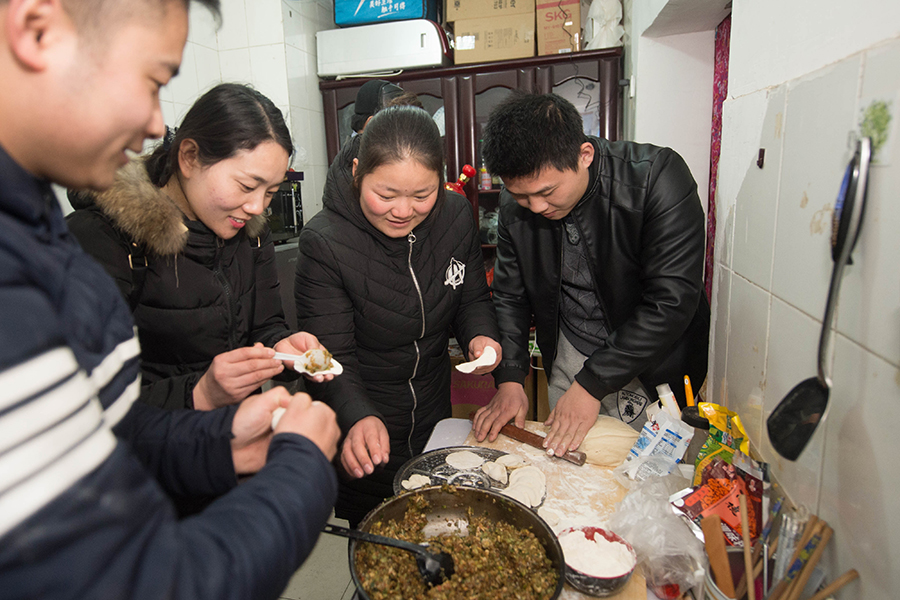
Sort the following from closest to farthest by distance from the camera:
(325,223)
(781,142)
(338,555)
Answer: (781,142), (325,223), (338,555)

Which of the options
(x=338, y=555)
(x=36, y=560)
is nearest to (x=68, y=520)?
(x=36, y=560)

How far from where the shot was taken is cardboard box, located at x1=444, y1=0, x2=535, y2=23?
3.40 meters

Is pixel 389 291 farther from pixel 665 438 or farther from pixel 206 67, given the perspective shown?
pixel 206 67

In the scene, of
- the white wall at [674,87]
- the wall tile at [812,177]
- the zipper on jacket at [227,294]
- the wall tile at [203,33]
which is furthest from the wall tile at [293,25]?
the wall tile at [812,177]

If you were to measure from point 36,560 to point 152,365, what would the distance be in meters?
1.06

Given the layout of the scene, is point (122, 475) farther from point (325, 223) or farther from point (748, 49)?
point (748, 49)

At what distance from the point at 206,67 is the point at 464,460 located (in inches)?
141

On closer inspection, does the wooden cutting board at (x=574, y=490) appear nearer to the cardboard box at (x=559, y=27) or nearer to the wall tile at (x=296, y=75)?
the cardboard box at (x=559, y=27)

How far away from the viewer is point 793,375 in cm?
94

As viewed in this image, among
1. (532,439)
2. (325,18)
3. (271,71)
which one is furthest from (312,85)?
(532,439)

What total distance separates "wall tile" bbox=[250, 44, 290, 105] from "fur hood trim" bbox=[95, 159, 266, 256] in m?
2.74

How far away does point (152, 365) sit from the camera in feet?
4.31

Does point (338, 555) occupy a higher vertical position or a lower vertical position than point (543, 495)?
lower

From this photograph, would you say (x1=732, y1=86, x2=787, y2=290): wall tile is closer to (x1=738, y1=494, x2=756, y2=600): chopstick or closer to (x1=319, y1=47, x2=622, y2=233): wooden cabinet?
(x1=738, y1=494, x2=756, y2=600): chopstick
